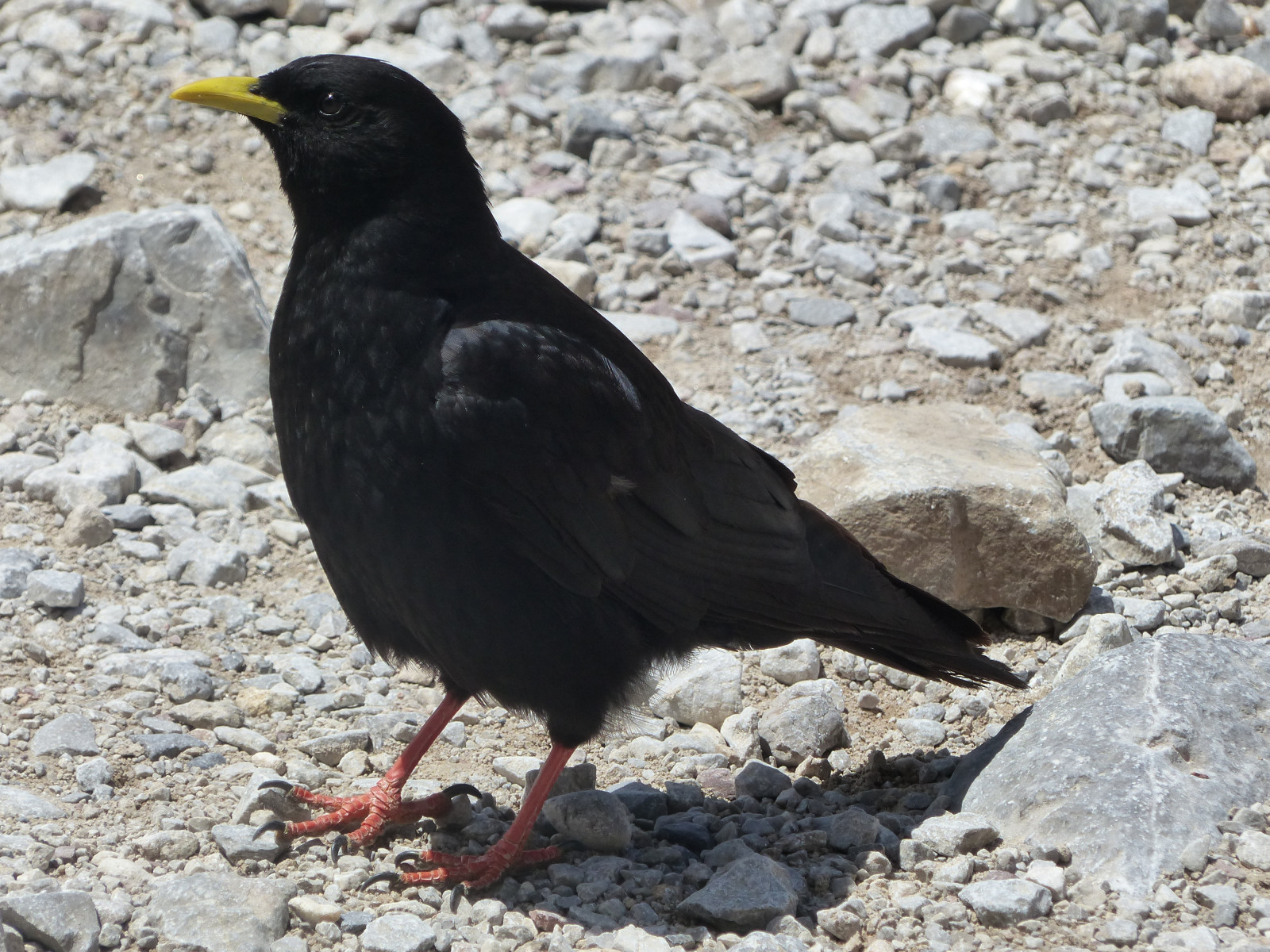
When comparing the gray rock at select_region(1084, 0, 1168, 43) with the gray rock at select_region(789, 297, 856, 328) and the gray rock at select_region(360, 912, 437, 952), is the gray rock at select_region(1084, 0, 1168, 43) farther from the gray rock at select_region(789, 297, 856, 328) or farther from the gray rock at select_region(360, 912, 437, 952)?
the gray rock at select_region(360, 912, 437, 952)

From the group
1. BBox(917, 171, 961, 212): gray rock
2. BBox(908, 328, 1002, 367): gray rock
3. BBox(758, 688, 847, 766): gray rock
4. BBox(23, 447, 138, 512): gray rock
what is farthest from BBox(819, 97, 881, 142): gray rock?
BBox(758, 688, 847, 766): gray rock

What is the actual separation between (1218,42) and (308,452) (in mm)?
7876

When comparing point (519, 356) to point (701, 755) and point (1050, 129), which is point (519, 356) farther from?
point (1050, 129)

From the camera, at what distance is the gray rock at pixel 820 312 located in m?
7.84

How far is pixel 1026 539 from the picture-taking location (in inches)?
220

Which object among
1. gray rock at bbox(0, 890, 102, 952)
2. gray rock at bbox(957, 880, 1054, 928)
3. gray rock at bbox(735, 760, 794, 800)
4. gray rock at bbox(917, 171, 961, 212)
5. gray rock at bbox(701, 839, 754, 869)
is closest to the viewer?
gray rock at bbox(0, 890, 102, 952)

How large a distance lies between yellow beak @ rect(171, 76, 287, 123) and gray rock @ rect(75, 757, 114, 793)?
2.03 metres

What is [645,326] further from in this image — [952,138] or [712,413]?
[952,138]

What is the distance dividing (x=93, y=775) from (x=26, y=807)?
0.89 feet

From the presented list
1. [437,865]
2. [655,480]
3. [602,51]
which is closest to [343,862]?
[437,865]

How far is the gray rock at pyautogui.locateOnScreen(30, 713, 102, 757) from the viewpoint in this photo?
473 cm

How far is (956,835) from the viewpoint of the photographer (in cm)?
426

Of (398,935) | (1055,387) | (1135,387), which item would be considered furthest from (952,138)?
(398,935)

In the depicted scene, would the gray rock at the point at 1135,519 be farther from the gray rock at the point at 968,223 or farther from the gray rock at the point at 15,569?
the gray rock at the point at 15,569
